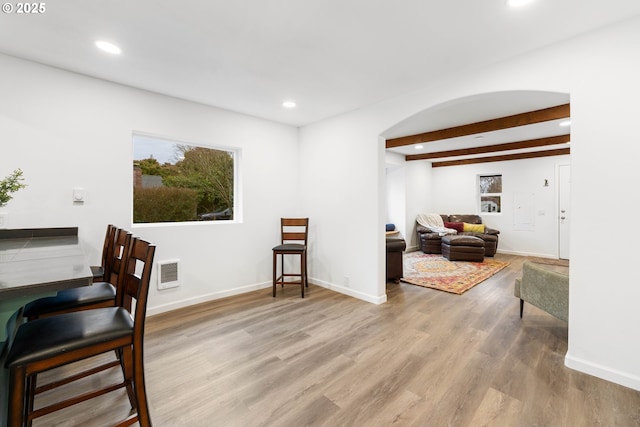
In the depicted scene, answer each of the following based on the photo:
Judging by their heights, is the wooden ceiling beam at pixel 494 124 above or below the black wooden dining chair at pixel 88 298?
above

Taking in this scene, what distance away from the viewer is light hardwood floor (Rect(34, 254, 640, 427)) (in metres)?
1.65

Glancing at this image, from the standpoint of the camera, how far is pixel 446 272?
16.5 ft

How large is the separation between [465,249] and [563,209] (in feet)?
8.23

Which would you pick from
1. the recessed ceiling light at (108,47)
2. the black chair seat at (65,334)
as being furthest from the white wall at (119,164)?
Result: the black chair seat at (65,334)

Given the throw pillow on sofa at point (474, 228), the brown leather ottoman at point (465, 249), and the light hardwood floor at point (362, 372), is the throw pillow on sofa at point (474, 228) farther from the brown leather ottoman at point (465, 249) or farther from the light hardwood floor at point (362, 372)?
the light hardwood floor at point (362, 372)

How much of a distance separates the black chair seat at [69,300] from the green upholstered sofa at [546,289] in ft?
11.5

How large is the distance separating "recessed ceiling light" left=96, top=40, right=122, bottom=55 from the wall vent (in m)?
2.06

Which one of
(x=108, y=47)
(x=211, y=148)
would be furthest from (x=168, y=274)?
(x=108, y=47)

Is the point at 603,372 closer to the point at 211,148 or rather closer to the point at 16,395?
the point at 16,395

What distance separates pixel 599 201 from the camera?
1987 mm

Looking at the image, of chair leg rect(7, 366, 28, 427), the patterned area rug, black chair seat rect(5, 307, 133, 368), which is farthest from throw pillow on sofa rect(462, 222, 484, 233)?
chair leg rect(7, 366, 28, 427)

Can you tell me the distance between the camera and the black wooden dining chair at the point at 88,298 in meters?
1.71

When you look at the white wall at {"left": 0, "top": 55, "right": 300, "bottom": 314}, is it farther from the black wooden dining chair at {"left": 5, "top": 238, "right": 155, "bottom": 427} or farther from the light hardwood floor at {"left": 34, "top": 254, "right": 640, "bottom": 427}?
the black wooden dining chair at {"left": 5, "top": 238, "right": 155, "bottom": 427}

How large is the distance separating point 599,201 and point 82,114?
4.38 meters
